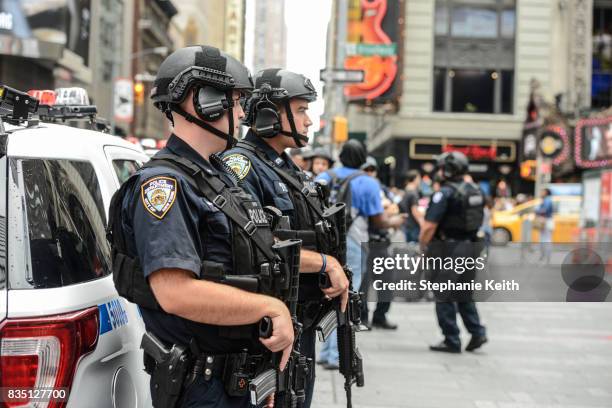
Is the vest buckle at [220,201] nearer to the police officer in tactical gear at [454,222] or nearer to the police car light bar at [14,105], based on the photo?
the police car light bar at [14,105]

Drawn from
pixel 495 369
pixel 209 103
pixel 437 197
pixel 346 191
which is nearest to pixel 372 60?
pixel 437 197

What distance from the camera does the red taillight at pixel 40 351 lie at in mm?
2584

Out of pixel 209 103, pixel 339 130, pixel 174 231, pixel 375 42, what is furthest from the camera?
pixel 375 42

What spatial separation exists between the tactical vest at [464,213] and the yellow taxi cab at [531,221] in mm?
9996

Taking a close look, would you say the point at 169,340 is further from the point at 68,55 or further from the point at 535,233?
the point at 68,55

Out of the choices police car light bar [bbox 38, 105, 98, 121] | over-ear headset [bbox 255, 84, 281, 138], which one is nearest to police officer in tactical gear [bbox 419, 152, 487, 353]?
over-ear headset [bbox 255, 84, 281, 138]

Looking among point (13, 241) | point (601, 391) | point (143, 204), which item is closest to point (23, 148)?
point (13, 241)

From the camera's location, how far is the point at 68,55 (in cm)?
3070

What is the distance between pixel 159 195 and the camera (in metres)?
2.49

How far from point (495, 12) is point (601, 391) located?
115 feet

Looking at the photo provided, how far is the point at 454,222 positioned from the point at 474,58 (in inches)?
1300

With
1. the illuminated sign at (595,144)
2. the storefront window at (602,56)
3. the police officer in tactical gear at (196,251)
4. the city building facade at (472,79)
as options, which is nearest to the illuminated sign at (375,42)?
the illuminated sign at (595,144)

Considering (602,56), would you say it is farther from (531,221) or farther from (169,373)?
(169,373)

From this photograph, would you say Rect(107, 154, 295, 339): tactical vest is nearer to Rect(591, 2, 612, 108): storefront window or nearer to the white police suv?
the white police suv
